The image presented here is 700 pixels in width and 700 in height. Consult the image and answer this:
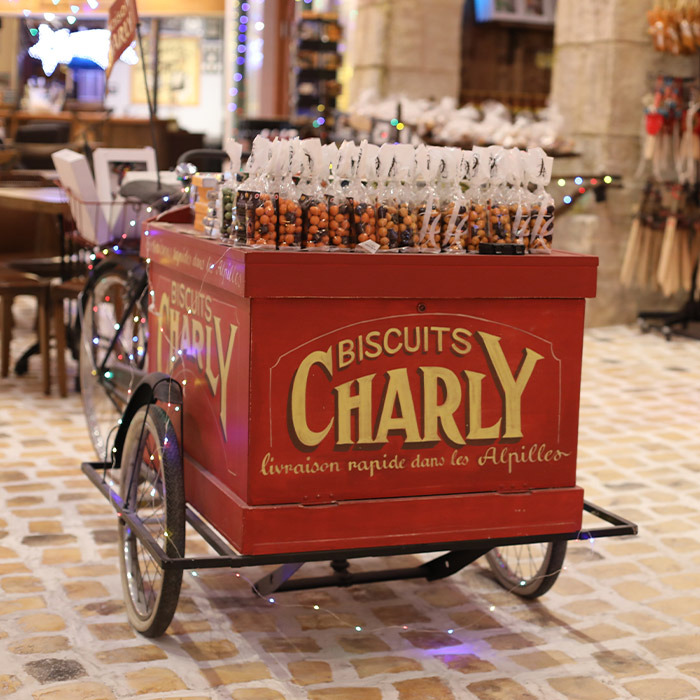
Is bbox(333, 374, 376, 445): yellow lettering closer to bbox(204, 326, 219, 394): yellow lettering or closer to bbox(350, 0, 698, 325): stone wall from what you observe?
bbox(204, 326, 219, 394): yellow lettering

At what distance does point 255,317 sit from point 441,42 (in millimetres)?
8281

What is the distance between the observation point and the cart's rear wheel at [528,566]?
3.31 metres

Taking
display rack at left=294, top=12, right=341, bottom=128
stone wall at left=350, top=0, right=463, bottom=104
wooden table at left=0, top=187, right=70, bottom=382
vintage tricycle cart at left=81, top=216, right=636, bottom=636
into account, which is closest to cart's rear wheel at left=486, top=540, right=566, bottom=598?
vintage tricycle cart at left=81, top=216, right=636, bottom=636

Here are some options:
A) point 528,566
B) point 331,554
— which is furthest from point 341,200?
point 528,566

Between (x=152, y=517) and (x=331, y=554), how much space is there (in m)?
0.86

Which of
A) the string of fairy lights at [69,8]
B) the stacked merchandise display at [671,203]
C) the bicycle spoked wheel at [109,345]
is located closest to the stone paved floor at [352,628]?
the bicycle spoked wheel at [109,345]

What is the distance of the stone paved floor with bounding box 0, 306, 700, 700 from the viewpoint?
2875 millimetres

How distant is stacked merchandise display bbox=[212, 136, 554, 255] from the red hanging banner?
1.11m

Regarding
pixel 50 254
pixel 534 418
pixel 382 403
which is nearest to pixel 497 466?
pixel 534 418

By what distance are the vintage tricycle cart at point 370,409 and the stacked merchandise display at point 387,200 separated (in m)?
0.13

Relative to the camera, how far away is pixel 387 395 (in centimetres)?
278

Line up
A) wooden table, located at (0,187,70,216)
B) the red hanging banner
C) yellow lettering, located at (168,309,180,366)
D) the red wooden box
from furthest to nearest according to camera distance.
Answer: wooden table, located at (0,187,70,216), the red hanging banner, yellow lettering, located at (168,309,180,366), the red wooden box

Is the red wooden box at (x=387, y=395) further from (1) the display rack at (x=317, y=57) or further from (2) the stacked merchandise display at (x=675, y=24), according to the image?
(1) the display rack at (x=317, y=57)

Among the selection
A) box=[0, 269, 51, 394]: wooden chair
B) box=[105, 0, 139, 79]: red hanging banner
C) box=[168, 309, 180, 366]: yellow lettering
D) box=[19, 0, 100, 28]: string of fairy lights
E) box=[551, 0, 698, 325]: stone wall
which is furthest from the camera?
box=[551, 0, 698, 325]: stone wall
